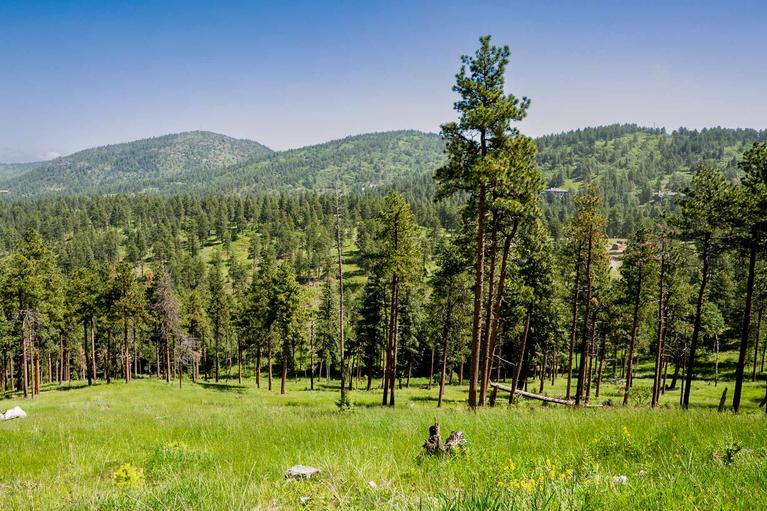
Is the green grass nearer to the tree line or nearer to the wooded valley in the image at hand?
the wooded valley

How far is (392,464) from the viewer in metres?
5.97

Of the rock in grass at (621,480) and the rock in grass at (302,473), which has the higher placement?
the rock in grass at (621,480)

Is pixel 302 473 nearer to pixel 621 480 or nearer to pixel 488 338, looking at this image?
pixel 621 480

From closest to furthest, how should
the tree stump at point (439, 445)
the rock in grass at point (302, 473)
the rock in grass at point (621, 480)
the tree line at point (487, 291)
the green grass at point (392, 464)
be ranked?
the green grass at point (392, 464) < the rock in grass at point (621, 480) < the rock in grass at point (302, 473) < the tree stump at point (439, 445) < the tree line at point (487, 291)

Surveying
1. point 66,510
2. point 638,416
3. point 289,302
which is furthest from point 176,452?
point 289,302

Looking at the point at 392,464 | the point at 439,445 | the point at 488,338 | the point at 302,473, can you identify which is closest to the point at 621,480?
the point at 439,445

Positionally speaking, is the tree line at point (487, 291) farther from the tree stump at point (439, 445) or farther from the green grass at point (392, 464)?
the tree stump at point (439, 445)

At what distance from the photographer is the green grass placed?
3566 millimetres

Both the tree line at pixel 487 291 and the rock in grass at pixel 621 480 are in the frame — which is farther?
the tree line at pixel 487 291

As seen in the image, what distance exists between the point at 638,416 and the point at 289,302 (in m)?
42.6

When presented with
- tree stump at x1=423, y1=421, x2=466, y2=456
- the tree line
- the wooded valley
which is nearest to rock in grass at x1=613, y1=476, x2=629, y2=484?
the wooded valley

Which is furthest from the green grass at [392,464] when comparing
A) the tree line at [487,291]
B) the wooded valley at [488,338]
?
the tree line at [487,291]

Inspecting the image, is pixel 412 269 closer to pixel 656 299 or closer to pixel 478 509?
pixel 656 299

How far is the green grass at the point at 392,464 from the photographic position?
357cm
